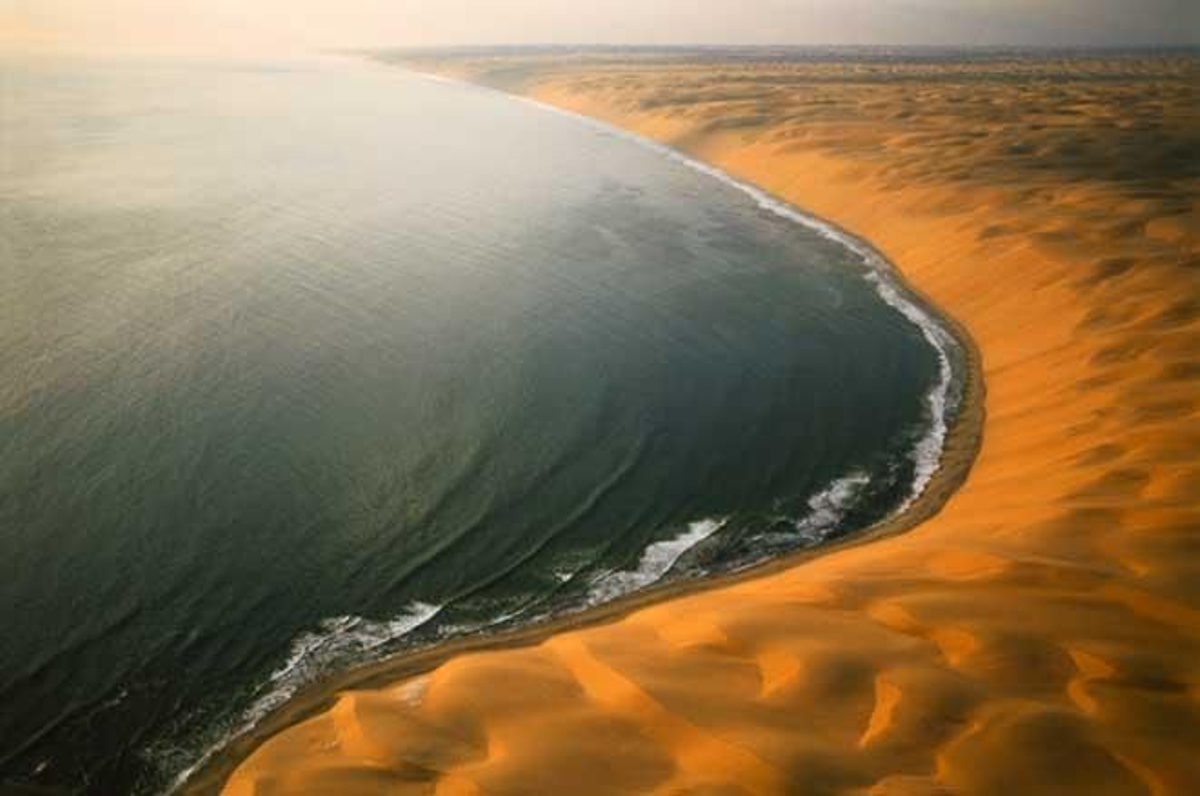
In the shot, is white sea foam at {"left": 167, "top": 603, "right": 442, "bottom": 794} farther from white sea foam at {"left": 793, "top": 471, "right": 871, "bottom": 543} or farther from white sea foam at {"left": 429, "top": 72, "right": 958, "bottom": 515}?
white sea foam at {"left": 429, "top": 72, "right": 958, "bottom": 515}

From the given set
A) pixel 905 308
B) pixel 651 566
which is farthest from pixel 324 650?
pixel 905 308

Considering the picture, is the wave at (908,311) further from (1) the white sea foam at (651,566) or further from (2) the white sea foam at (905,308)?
(1) the white sea foam at (651,566)

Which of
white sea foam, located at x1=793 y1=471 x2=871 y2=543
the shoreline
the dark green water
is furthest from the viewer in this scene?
white sea foam, located at x1=793 y1=471 x2=871 y2=543

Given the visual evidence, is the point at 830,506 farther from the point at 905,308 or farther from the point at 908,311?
the point at 905,308

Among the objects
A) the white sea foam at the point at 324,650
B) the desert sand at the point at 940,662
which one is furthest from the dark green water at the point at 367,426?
the desert sand at the point at 940,662

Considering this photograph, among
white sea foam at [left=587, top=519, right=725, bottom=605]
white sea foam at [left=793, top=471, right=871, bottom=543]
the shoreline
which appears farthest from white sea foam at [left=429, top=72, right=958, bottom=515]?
white sea foam at [left=587, top=519, right=725, bottom=605]

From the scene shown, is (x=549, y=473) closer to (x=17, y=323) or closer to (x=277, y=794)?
(x=277, y=794)
